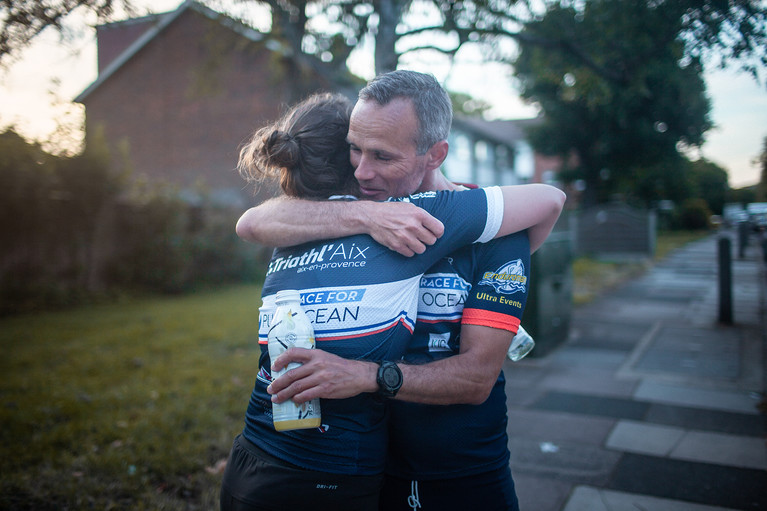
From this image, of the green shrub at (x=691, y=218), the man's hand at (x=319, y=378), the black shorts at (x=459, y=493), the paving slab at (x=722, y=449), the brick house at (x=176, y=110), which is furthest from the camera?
the green shrub at (x=691, y=218)

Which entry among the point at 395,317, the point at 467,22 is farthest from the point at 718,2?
the point at 395,317

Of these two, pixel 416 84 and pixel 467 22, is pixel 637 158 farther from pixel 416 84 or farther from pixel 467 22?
pixel 416 84

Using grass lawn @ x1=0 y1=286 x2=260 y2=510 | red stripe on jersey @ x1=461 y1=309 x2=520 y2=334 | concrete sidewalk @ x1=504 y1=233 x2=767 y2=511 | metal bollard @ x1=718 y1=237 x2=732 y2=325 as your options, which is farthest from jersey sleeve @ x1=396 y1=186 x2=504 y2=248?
metal bollard @ x1=718 y1=237 x2=732 y2=325

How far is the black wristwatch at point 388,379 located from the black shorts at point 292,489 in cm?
25

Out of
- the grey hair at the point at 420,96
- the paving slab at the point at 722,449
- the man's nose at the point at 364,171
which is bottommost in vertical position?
the paving slab at the point at 722,449

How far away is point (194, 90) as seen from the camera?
9578mm

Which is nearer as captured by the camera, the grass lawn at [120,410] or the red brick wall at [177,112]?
the grass lawn at [120,410]

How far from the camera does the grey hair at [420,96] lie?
1.71 metres

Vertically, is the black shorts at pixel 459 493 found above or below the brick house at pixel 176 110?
below

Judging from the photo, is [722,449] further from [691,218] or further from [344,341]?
[691,218]

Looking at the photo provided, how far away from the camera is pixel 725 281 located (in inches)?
312

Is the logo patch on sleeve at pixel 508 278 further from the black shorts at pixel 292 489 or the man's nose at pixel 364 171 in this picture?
the black shorts at pixel 292 489

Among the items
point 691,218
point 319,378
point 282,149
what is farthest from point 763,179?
point 691,218

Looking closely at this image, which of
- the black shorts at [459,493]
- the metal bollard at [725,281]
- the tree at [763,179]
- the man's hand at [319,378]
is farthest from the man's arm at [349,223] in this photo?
the metal bollard at [725,281]
